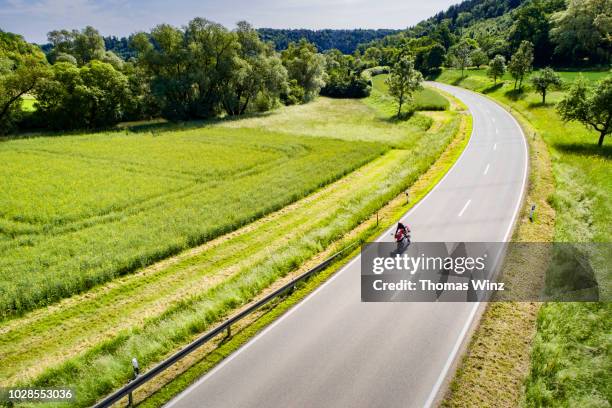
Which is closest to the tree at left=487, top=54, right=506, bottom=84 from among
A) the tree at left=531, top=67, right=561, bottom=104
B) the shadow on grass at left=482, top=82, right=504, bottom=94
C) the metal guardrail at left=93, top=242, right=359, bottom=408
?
the shadow on grass at left=482, top=82, right=504, bottom=94

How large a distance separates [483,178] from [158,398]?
92.6ft

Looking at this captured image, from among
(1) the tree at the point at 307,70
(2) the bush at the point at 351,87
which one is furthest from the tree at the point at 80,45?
(2) the bush at the point at 351,87

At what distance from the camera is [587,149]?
116 feet

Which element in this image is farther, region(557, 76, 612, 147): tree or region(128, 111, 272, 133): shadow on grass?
region(128, 111, 272, 133): shadow on grass

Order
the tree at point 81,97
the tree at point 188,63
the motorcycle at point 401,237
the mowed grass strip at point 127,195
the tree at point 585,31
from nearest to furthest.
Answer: the mowed grass strip at point 127,195 < the motorcycle at point 401,237 < the tree at point 81,97 < the tree at point 188,63 < the tree at point 585,31

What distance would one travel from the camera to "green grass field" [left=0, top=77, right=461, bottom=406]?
13234 millimetres

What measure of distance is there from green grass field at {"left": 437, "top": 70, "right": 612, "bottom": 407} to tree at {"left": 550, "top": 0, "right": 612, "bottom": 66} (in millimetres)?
56251

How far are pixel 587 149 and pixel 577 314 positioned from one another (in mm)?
30679

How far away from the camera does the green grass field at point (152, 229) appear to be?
43.4 feet

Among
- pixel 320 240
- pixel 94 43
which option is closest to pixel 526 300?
pixel 320 240

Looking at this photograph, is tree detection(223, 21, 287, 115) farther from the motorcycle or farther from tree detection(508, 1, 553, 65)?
tree detection(508, 1, 553, 65)

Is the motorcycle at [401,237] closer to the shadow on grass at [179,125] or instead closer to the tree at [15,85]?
the shadow on grass at [179,125]

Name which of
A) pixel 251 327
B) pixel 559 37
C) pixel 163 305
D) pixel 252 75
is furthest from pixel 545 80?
pixel 163 305

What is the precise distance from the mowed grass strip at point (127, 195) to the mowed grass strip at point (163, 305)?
4.99 feet
